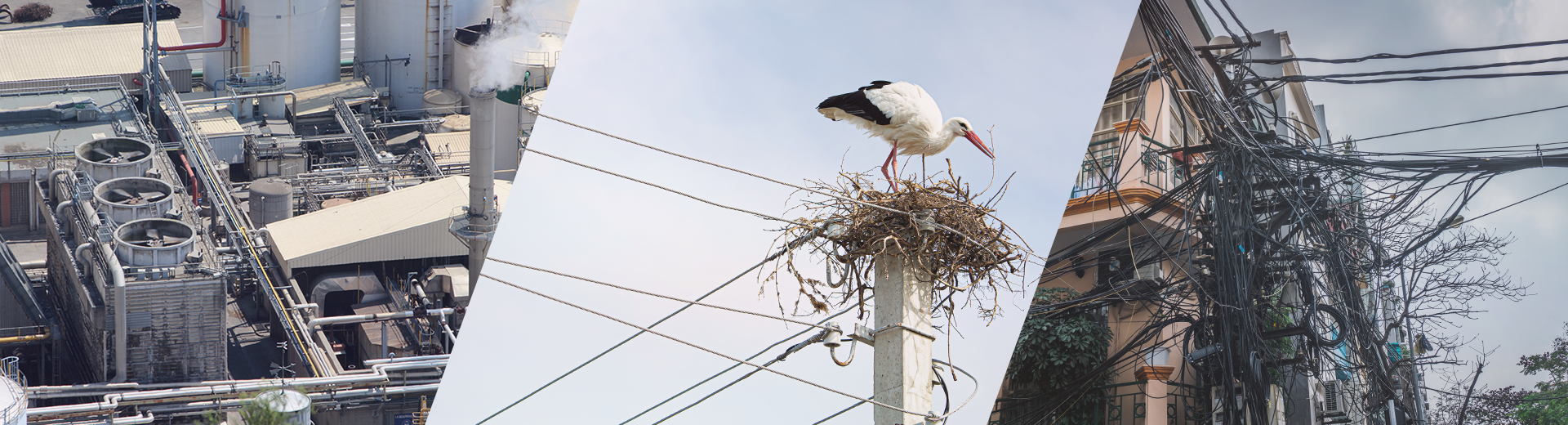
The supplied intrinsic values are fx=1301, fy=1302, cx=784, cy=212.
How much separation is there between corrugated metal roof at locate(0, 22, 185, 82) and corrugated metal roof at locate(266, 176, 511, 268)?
12.2m

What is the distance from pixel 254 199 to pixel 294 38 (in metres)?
10.3

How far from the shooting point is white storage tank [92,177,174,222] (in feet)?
78.9

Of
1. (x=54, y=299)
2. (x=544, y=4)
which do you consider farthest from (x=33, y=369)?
(x=544, y=4)

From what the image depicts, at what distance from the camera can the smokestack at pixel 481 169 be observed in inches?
896

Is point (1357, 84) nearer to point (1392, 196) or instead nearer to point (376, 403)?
point (1392, 196)

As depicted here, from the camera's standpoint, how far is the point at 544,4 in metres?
36.7

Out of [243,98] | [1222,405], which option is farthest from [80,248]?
[1222,405]

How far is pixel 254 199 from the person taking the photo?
30594mm

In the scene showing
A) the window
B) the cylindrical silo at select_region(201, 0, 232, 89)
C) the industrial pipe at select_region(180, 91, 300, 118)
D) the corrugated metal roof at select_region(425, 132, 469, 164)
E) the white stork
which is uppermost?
the cylindrical silo at select_region(201, 0, 232, 89)

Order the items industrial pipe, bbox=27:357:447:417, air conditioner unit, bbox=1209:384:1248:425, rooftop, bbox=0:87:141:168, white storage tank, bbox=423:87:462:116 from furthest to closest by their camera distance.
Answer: white storage tank, bbox=423:87:462:116 < rooftop, bbox=0:87:141:168 < industrial pipe, bbox=27:357:447:417 < air conditioner unit, bbox=1209:384:1248:425

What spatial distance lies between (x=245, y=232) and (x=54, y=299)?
4.09 m

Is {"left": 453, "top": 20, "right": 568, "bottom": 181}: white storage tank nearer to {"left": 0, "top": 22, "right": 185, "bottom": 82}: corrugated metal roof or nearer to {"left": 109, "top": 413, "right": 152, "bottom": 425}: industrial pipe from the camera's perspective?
{"left": 0, "top": 22, "right": 185, "bottom": 82}: corrugated metal roof

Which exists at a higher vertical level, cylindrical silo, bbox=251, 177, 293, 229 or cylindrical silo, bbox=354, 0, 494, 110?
cylindrical silo, bbox=354, 0, 494, 110

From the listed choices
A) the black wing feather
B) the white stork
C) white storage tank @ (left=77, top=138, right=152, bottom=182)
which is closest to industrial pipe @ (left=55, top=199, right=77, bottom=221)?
white storage tank @ (left=77, top=138, right=152, bottom=182)
